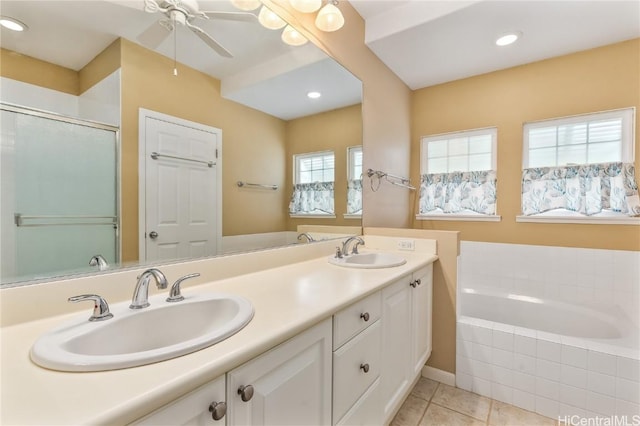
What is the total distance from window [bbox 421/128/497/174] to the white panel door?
2533 millimetres

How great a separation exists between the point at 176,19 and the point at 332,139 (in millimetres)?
1123

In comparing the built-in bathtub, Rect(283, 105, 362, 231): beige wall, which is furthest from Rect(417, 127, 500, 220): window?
Rect(283, 105, 362, 231): beige wall

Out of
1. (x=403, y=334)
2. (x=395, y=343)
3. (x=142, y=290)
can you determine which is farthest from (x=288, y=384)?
(x=403, y=334)

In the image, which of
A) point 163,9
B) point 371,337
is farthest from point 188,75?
point 371,337

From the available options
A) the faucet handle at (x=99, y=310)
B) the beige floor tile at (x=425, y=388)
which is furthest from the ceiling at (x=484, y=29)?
the beige floor tile at (x=425, y=388)

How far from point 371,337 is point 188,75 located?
132cm

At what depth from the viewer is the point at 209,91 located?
123cm

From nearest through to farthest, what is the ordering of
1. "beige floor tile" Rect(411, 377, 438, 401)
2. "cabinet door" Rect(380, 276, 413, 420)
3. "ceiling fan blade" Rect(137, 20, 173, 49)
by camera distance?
"ceiling fan blade" Rect(137, 20, 173, 49) < "cabinet door" Rect(380, 276, 413, 420) < "beige floor tile" Rect(411, 377, 438, 401)

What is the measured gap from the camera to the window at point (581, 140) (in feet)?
7.50

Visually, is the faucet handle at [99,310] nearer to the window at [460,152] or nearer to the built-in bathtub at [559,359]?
the built-in bathtub at [559,359]

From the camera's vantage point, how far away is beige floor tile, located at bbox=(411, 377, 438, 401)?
1.83 meters

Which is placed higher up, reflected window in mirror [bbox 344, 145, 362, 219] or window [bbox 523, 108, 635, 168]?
window [bbox 523, 108, 635, 168]

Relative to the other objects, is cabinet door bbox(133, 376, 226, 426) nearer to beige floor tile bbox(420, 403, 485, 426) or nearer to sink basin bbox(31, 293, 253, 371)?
sink basin bbox(31, 293, 253, 371)

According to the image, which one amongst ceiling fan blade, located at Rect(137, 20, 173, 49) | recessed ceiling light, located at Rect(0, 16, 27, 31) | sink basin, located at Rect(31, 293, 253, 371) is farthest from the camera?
ceiling fan blade, located at Rect(137, 20, 173, 49)
